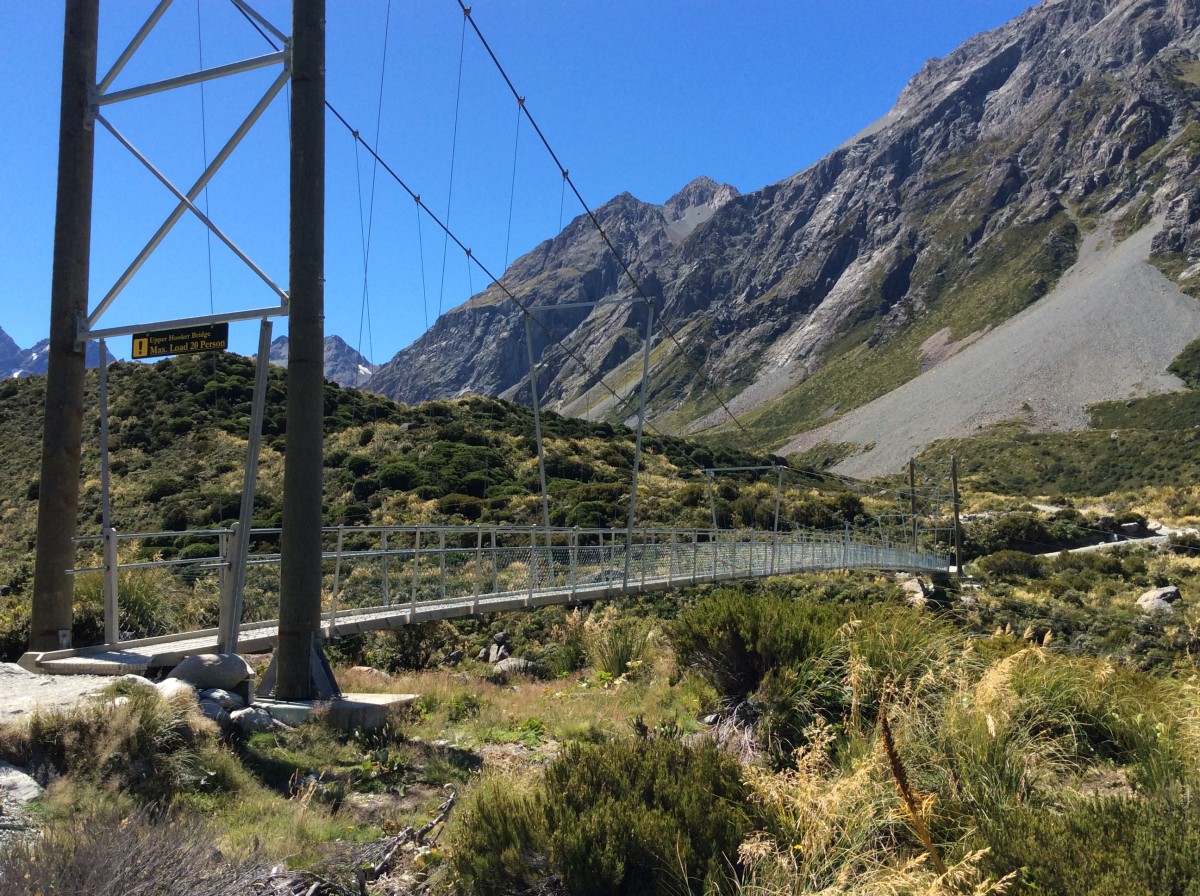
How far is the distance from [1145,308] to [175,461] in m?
101

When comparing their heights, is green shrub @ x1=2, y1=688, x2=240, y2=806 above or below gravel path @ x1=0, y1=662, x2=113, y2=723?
below

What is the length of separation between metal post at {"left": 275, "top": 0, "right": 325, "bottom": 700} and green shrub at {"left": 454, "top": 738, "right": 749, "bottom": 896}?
366 centimetres

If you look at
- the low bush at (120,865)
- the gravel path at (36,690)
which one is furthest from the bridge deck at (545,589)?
the low bush at (120,865)

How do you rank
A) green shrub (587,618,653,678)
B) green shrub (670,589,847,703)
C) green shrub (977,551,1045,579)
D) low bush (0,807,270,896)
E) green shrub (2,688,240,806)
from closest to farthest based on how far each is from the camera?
low bush (0,807,270,896) → green shrub (2,688,240,806) → green shrub (670,589,847,703) → green shrub (587,618,653,678) → green shrub (977,551,1045,579)

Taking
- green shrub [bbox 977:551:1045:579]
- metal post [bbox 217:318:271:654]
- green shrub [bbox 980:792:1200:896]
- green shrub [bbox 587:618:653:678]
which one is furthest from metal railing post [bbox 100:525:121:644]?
green shrub [bbox 977:551:1045:579]

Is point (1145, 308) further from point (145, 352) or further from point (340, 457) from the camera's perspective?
point (145, 352)

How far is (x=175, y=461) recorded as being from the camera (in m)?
29.5

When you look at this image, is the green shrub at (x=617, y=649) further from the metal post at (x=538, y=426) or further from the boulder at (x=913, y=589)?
the boulder at (x=913, y=589)

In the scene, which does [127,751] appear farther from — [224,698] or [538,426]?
[538,426]

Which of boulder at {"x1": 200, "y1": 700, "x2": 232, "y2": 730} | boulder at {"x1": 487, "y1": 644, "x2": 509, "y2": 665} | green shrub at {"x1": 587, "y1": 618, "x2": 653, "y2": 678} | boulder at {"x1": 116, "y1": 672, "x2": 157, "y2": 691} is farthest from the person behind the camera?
boulder at {"x1": 487, "y1": 644, "x2": 509, "y2": 665}

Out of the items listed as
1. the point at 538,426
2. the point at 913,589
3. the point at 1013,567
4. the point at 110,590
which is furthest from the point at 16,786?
the point at 1013,567

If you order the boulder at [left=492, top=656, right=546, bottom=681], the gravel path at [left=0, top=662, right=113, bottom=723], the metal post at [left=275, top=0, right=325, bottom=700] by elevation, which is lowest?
the boulder at [left=492, top=656, right=546, bottom=681]

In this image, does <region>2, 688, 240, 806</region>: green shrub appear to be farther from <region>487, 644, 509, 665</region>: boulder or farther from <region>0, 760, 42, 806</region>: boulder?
<region>487, 644, 509, 665</region>: boulder

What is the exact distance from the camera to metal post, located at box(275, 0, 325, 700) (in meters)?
7.36
